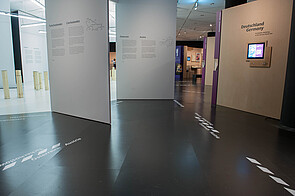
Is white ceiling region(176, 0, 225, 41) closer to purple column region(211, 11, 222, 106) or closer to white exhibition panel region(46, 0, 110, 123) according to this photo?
→ purple column region(211, 11, 222, 106)

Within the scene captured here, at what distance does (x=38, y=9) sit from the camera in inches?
489

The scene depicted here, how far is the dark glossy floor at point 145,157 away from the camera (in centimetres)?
230

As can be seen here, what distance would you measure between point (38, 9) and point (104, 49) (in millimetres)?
10537

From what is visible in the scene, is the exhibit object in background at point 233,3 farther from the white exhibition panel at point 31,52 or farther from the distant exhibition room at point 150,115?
the white exhibition panel at point 31,52

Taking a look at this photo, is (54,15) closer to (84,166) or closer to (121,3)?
(121,3)

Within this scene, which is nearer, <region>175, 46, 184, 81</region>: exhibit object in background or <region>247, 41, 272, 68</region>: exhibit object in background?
<region>247, 41, 272, 68</region>: exhibit object in background

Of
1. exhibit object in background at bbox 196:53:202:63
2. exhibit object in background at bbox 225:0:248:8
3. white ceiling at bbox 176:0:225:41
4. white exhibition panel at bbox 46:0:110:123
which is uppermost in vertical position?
white ceiling at bbox 176:0:225:41

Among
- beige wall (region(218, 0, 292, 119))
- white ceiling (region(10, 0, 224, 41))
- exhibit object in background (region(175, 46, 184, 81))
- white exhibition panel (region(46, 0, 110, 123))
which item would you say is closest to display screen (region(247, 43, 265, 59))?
beige wall (region(218, 0, 292, 119))

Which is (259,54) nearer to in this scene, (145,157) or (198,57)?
(145,157)

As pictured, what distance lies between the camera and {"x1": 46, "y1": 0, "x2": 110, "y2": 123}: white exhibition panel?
4.61 meters

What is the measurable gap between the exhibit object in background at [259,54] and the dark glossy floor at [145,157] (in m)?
1.55

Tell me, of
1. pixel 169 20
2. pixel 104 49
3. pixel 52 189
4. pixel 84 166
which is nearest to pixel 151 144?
pixel 84 166

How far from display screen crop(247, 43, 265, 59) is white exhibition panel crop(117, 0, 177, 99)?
277cm

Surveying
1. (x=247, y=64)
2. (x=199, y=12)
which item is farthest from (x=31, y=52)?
(x=247, y=64)
